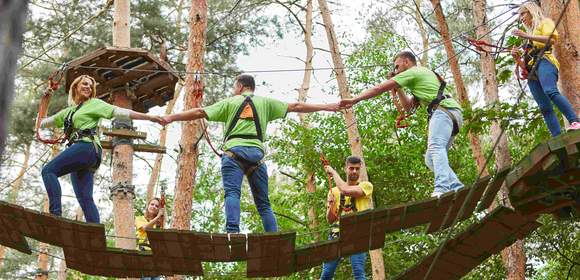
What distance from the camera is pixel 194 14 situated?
1007 cm

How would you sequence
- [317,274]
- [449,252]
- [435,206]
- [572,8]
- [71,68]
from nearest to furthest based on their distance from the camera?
1. [435,206]
2. [449,252]
3. [572,8]
4. [71,68]
5. [317,274]

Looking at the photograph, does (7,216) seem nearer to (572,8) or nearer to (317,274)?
(572,8)

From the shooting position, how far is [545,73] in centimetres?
569

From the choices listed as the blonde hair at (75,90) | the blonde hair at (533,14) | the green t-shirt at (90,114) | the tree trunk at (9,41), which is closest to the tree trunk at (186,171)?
the blonde hair at (75,90)

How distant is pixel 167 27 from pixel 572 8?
13.5 metres

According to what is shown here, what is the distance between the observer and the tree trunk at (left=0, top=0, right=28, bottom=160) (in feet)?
3.22

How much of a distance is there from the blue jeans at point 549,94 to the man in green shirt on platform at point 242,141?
1.97 meters

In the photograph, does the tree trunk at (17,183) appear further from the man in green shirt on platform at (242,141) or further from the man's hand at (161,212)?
the man in green shirt on platform at (242,141)

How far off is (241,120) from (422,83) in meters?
1.35

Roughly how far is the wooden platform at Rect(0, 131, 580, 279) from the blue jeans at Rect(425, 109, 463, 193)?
13 cm

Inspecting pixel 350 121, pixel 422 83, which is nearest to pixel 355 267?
pixel 422 83

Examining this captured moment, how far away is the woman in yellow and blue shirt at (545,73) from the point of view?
561 cm

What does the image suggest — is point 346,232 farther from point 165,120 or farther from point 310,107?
point 165,120

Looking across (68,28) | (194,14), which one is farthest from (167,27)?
(194,14)
